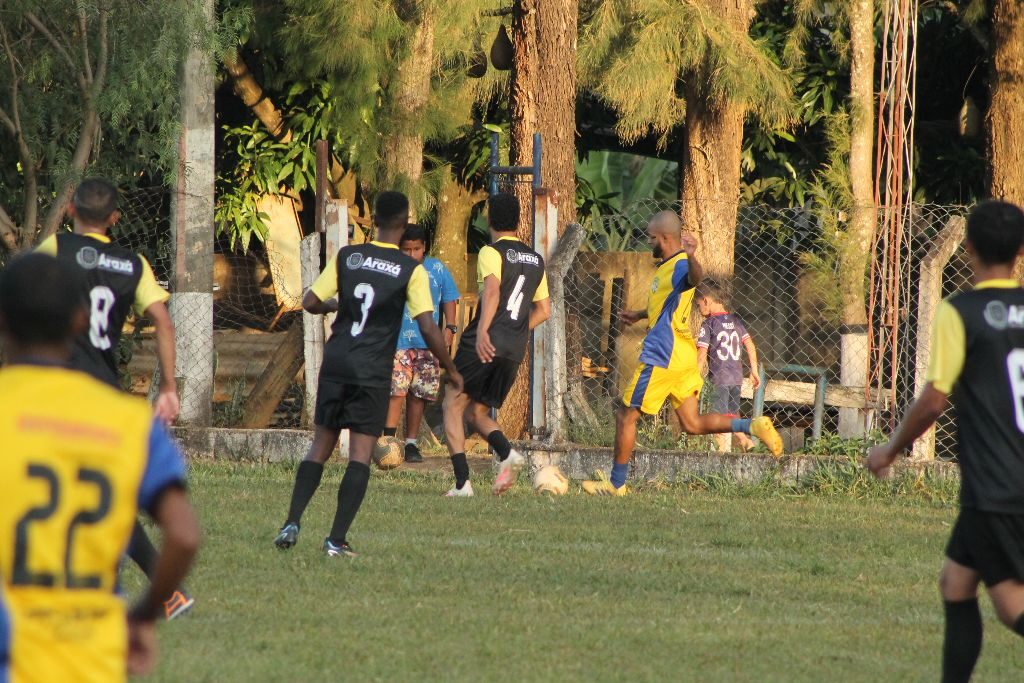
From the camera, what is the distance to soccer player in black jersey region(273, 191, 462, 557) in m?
7.70

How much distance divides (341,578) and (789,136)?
10.9 meters

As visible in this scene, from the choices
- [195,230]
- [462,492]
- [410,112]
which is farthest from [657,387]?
[410,112]

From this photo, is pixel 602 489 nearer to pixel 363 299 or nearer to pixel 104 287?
pixel 363 299

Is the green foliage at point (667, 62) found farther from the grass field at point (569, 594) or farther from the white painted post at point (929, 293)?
the grass field at point (569, 594)

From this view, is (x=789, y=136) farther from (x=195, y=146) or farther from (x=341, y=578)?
(x=341, y=578)

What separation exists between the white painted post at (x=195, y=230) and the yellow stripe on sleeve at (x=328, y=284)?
545 cm

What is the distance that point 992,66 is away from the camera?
13953 mm

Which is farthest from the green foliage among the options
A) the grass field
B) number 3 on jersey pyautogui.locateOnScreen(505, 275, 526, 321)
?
the grass field

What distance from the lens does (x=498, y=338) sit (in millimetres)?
10398

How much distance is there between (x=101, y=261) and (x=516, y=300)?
177 inches

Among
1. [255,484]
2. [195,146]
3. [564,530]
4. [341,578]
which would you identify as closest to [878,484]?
[564,530]

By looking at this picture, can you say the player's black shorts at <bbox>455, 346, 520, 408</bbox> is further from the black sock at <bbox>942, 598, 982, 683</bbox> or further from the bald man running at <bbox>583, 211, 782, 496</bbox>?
the black sock at <bbox>942, 598, 982, 683</bbox>

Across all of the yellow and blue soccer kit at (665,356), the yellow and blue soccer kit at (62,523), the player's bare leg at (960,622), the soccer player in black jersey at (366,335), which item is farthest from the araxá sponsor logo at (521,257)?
the yellow and blue soccer kit at (62,523)

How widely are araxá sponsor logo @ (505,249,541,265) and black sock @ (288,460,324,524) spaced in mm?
3141
